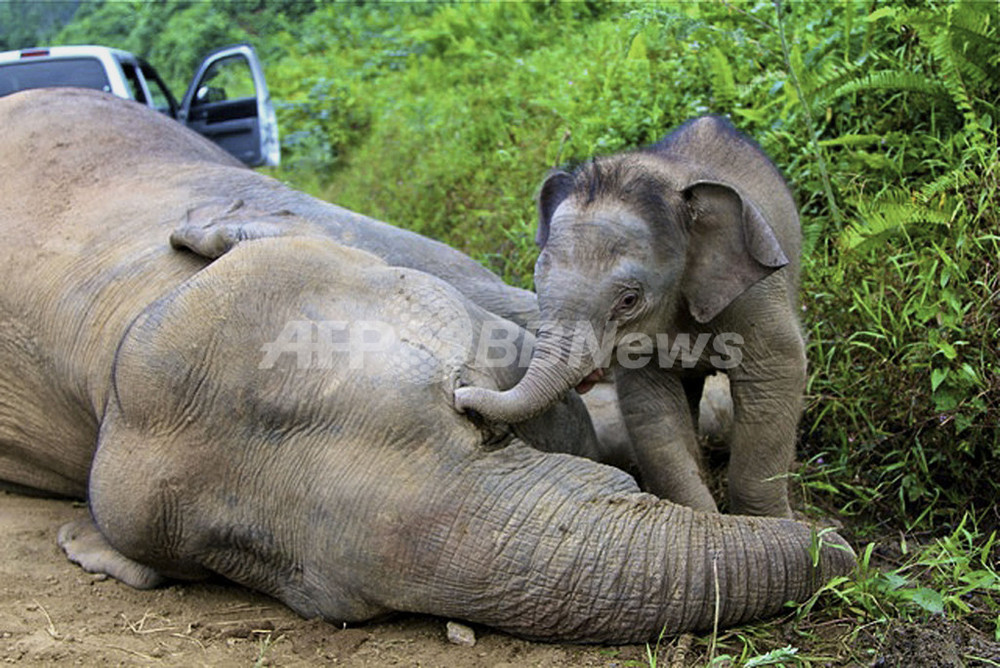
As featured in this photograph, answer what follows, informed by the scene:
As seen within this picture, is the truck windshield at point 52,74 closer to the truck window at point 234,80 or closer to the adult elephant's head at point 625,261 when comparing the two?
the truck window at point 234,80

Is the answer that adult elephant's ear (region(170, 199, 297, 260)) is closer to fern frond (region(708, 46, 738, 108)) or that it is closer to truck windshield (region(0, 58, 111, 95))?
fern frond (region(708, 46, 738, 108))

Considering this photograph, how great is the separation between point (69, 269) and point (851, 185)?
310 cm

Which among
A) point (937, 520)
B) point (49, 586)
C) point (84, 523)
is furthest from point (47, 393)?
point (937, 520)

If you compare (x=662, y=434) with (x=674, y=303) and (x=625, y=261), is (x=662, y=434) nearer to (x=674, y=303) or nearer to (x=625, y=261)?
(x=674, y=303)

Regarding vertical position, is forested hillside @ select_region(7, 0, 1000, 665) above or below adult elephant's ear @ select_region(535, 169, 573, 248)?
below

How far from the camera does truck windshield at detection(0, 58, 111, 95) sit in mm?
8102

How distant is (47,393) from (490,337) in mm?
1629

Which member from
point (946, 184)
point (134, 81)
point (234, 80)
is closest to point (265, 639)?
point (946, 184)

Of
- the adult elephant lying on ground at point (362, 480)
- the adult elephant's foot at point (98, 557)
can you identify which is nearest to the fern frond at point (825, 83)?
the adult elephant lying on ground at point (362, 480)

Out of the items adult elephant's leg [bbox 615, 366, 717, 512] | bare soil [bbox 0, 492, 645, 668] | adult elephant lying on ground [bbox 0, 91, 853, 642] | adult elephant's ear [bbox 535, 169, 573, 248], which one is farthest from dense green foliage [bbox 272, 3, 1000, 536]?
bare soil [bbox 0, 492, 645, 668]

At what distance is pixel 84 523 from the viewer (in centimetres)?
411

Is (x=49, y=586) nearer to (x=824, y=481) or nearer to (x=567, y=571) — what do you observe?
(x=567, y=571)

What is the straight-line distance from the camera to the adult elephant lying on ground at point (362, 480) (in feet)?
9.86

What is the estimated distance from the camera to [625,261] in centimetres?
333
